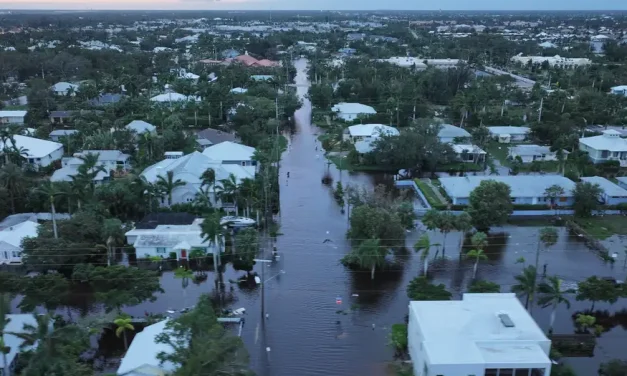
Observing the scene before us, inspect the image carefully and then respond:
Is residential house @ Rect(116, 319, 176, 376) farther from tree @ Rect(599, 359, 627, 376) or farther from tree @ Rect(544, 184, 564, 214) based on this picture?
tree @ Rect(544, 184, 564, 214)

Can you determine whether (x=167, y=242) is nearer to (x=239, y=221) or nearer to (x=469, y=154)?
(x=239, y=221)

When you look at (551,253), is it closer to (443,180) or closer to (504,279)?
(504,279)

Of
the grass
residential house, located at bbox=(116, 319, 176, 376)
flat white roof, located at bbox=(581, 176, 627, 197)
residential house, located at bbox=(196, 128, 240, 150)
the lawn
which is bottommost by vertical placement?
the lawn

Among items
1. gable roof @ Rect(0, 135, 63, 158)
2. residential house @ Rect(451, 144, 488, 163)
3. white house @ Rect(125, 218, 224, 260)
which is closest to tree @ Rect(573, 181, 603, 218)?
residential house @ Rect(451, 144, 488, 163)

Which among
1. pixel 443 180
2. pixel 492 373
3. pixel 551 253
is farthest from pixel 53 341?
pixel 443 180

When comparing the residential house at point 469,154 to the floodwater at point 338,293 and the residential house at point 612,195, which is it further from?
the floodwater at point 338,293

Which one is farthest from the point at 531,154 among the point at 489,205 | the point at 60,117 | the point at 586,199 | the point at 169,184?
the point at 60,117
